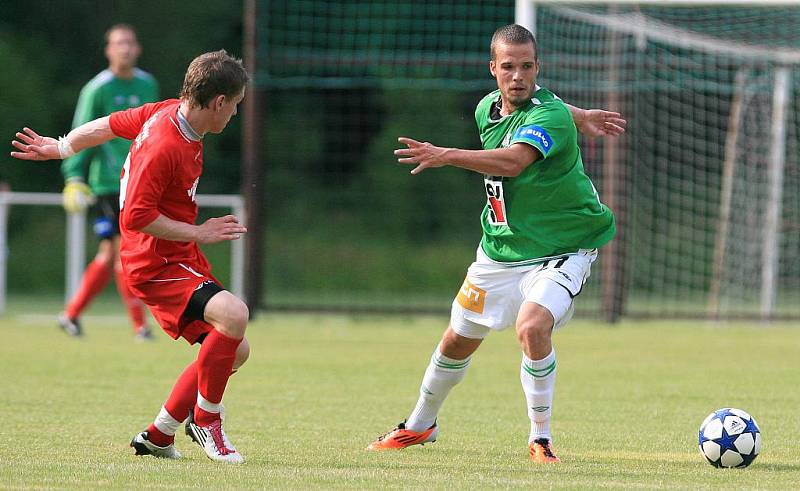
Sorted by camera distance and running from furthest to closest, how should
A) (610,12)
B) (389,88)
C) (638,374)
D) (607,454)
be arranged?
(389,88) < (610,12) < (638,374) < (607,454)

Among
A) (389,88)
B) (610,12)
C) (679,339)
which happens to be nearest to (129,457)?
(679,339)

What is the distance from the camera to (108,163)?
1096 centimetres

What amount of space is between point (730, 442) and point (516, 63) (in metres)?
1.75

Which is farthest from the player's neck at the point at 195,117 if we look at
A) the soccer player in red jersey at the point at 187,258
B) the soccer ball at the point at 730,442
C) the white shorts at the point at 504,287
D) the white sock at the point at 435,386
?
the soccer ball at the point at 730,442

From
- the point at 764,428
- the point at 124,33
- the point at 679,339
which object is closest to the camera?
the point at 764,428

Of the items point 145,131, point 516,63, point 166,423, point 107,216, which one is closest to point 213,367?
point 166,423

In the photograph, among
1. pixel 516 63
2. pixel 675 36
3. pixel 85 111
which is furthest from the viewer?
pixel 675 36

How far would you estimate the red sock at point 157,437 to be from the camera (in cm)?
532

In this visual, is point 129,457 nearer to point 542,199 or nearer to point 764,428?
point 542,199

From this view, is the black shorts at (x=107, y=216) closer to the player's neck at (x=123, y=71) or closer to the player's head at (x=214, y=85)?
the player's neck at (x=123, y=71)

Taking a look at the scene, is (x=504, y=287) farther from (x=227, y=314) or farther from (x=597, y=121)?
(x=227, y=314)

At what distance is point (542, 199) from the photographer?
18.6ft

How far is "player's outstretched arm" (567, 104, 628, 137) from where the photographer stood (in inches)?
238

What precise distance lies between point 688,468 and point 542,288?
0.91 m
